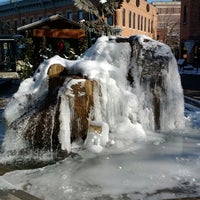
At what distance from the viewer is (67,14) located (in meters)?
37.3

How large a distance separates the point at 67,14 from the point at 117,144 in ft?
106

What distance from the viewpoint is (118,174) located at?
16.9 feet

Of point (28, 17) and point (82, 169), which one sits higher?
point (28, 17)

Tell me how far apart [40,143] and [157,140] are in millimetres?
2185

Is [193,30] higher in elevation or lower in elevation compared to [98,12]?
lower

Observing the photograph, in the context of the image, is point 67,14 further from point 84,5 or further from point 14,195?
point 14,195

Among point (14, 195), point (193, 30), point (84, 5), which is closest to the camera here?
point (14, 195)

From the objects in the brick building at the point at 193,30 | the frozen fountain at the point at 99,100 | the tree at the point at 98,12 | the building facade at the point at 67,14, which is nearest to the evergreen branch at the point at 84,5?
the tree at the point at 98,12

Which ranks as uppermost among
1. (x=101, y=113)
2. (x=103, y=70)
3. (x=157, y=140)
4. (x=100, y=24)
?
(x=100, y=24)

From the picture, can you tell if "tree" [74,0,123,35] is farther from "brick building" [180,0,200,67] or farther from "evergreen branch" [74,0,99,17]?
"brick building" [180,0,200,67]

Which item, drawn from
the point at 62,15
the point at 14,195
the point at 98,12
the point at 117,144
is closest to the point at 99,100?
the point at 117,144

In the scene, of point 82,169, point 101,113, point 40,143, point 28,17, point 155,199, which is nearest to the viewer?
point 155,199

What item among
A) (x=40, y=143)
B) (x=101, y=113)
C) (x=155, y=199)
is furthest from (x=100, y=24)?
(x=155, y=199)

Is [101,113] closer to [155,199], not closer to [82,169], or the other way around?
[82,169]
